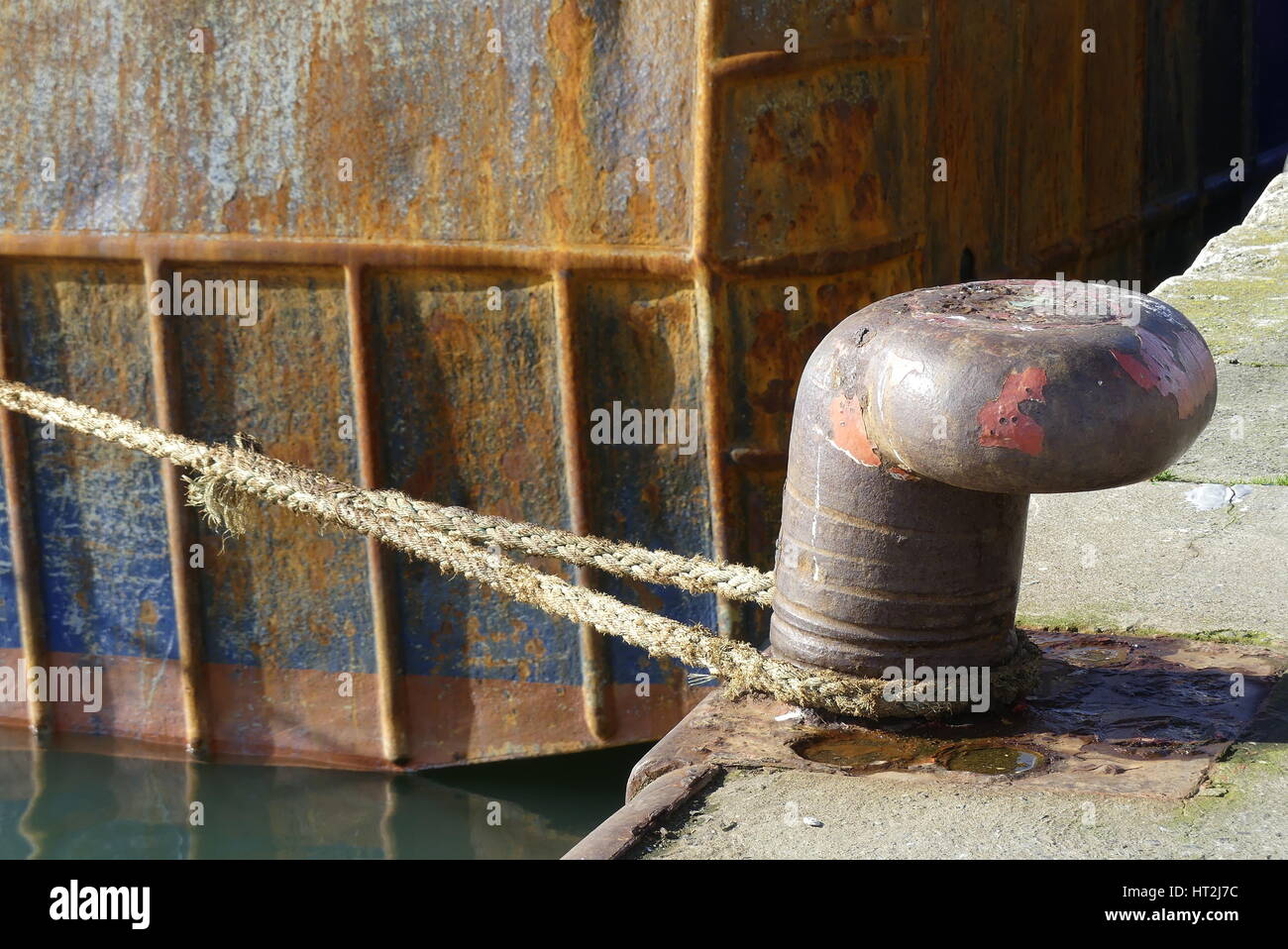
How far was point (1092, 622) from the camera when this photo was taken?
3.17 metres

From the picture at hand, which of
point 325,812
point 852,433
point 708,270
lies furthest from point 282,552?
point 852,433

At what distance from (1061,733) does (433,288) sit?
252 centimetres

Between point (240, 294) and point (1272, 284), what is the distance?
362 cm

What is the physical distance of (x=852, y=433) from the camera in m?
2.59

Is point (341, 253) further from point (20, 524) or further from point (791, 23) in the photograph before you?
point (20, 524)

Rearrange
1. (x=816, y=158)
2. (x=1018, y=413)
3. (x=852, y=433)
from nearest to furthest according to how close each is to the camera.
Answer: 1. (x=1018, y=413)
2. (x=852, y=433)
3. (x=816, y=158)

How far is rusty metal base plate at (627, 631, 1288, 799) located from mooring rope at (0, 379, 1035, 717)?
2.4 inches

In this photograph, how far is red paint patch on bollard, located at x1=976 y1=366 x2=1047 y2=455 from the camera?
2.34 m

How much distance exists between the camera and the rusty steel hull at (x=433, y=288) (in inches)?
169

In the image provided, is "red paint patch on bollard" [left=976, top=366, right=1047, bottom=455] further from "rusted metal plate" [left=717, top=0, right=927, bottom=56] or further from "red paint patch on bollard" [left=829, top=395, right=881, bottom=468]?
"rusted metal plate" [left=717, top=0, right=927, bottom=56]

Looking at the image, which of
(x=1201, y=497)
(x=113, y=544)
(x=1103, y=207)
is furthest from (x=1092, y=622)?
(x=1103, y=207)

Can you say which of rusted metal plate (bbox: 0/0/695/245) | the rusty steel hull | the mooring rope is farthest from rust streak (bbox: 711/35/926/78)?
the mooring rope

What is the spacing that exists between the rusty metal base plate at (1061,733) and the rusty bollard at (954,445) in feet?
0.44

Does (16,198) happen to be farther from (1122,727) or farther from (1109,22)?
(1109,22)
